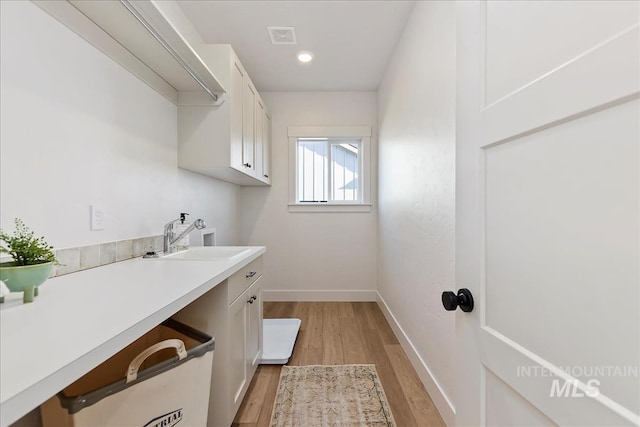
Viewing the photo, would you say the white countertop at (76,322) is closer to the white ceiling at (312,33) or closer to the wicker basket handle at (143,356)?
the wicker basket handle at (143,356)

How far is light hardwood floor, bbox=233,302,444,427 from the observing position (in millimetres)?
1581

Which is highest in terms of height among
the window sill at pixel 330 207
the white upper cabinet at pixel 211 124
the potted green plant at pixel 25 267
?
the white upper cabinet at pixel 211 124

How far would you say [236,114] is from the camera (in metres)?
2.11

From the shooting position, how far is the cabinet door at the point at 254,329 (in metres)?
1.68

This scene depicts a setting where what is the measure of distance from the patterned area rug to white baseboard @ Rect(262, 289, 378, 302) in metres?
1.53

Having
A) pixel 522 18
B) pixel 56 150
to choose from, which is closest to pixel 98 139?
pixel 56 150

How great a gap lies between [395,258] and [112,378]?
216 centimetres

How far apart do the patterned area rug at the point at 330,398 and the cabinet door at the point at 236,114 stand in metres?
1.53

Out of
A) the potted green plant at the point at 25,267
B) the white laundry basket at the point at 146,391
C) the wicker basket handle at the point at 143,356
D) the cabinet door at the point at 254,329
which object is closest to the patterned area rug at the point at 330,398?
the cabinet door at the point at 254,329

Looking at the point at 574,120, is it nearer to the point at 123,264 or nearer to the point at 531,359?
the point at 531,359

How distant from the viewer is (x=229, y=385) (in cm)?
131

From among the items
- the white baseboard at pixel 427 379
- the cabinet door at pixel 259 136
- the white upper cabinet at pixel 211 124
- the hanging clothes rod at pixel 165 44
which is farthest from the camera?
the cabinet door at pixel 259 136

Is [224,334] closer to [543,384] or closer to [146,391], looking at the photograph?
[146,391]

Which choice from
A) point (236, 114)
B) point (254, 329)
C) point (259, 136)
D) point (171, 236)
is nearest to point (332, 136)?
point (259, 136)
